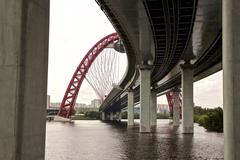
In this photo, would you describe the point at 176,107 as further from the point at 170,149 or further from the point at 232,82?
the point at 232,82

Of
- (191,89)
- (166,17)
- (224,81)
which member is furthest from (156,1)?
(191,89)

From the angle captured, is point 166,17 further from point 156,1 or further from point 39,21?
point 39,21

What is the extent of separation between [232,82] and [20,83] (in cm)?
625

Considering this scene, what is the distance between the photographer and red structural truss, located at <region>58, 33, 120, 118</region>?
347 feet

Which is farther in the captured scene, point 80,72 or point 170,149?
point 80,72

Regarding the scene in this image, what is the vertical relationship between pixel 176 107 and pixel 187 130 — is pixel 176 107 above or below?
above

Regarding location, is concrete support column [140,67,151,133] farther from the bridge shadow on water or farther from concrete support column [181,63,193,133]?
the bridge shadow on water

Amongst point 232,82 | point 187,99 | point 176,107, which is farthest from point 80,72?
point 232,82

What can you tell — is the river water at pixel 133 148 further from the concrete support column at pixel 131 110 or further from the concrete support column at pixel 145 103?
the concrete support column at pixel 131 110

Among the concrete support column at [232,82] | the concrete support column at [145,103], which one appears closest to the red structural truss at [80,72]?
the concrete support column at [145,103]

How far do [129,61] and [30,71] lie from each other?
42038 millimetres

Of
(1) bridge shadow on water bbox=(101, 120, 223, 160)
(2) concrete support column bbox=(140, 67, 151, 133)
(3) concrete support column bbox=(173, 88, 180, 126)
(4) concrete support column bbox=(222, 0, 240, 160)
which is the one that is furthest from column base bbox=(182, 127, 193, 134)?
(3) concrete support column bbox=(173, 88, 180, 126)

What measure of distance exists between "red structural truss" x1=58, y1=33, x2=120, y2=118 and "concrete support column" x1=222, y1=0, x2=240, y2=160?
293ft

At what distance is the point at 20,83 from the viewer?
10805 mm
